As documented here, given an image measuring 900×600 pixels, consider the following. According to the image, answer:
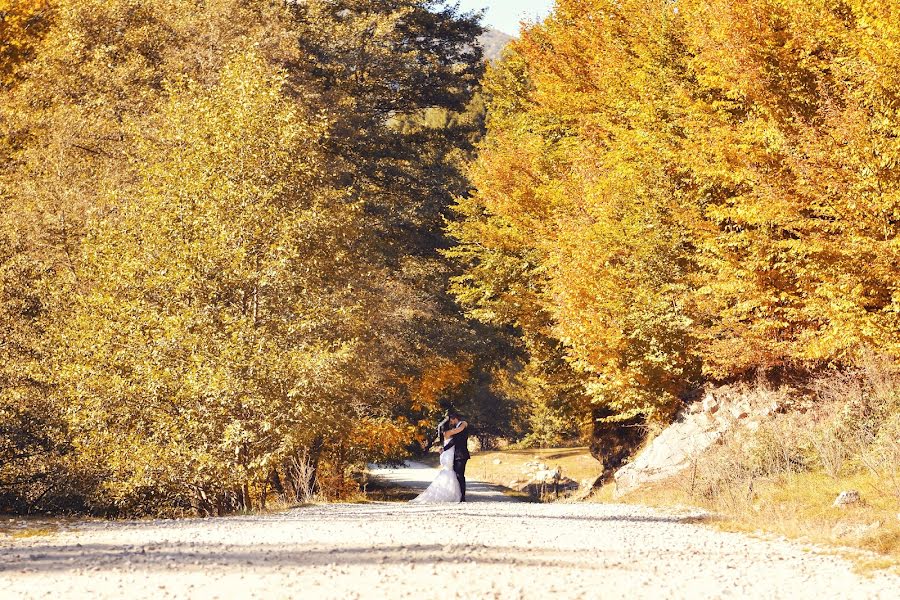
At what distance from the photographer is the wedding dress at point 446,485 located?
17.6 meters

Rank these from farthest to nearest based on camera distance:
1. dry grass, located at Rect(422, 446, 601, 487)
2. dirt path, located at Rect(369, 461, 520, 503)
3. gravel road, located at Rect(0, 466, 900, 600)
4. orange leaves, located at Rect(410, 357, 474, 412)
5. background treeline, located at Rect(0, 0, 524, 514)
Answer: dry grass, located at Rect(422, 446, 601, 487)
dirt path, located at Rect(369, 461, 520, 503)
orange leaves, located at Rect(410, 357, 474, 412)
background treeline, located at Rect(0, 0, 524, 514)
gravel road, located at Rect(0, 466, 900, 600)

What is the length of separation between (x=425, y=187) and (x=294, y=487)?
45.9ft

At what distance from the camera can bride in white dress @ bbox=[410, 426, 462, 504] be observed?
57.8 ft

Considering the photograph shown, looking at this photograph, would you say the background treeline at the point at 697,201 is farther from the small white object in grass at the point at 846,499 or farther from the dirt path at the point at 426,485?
the dirt path at the point at 426,485

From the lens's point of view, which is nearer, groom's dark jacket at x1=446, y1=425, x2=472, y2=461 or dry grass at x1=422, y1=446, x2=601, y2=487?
groom's dark jacket at x1=446, y1=425, x2=472, y2=461

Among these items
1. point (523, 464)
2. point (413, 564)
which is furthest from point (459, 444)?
point (523, 464)

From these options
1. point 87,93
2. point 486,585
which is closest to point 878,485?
point 486,585

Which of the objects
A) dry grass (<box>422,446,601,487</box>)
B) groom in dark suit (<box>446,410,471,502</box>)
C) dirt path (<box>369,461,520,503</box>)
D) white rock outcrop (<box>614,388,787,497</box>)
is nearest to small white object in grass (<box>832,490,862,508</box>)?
white rock outcrop (<box>614,388,787,497</box>)

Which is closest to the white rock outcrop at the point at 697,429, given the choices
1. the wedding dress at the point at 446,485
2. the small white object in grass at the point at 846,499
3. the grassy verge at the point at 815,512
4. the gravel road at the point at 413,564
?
the grassy verge at the point at 815,512

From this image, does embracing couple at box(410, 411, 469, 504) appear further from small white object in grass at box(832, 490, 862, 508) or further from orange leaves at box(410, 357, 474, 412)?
orange leaves at box(410, 357, 474, 412)

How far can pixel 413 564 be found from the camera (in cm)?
801

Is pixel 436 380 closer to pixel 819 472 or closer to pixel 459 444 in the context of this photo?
pixel 459 444

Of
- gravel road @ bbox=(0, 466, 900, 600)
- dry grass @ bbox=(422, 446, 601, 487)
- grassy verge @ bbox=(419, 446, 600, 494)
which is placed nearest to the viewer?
gravel road @ bbox=(0, 466, 900, 600)

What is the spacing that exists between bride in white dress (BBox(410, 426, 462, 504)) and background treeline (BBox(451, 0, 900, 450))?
15.0ft
